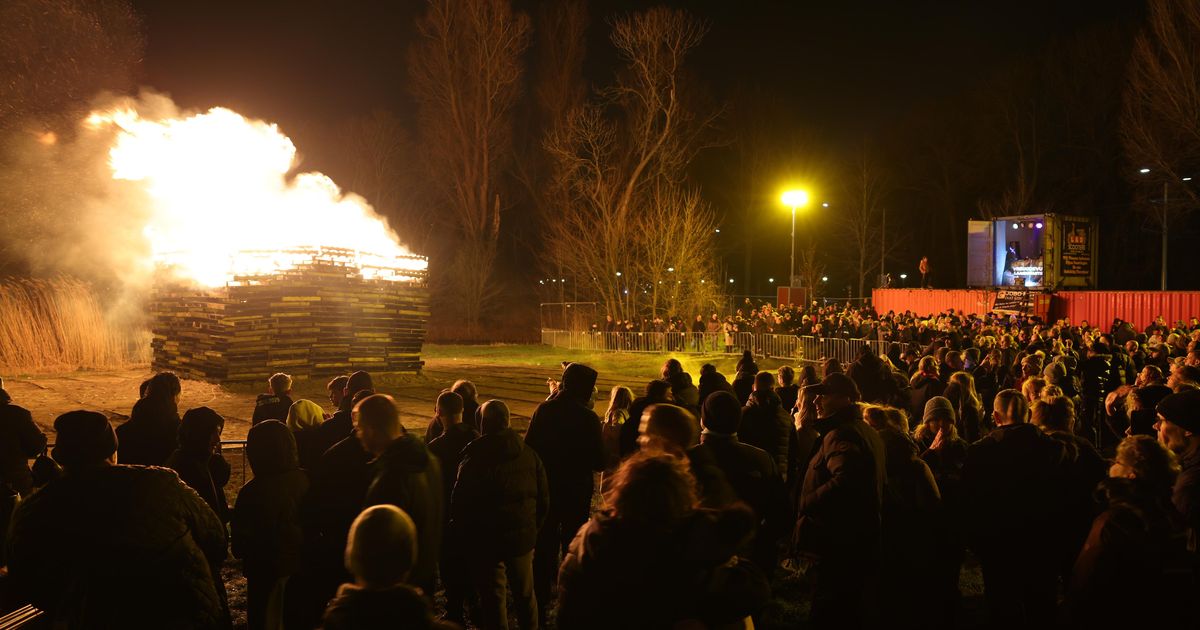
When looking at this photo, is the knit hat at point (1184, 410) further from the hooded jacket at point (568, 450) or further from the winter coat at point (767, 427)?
the hooded jacket at point (568, 450)

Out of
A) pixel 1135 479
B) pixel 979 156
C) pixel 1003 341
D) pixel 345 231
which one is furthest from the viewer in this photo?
pixel 979 156

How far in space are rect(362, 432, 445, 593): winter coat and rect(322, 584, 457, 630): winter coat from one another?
1584 mm

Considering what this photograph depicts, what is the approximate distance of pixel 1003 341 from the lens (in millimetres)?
12781

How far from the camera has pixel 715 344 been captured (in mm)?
30469

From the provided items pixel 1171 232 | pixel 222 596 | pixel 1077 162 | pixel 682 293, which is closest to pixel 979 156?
pixel 1077 162

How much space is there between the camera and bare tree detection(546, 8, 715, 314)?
120 ft

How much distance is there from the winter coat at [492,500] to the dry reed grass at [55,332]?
2035 cm

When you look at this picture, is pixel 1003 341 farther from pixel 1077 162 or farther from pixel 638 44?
pixel 1077 162

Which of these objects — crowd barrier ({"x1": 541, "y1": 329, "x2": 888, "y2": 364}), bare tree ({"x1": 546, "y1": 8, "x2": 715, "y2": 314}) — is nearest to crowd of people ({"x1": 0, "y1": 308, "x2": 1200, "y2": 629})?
crowd barrier ({"x1": 541, "y1": 329, "x2": 888, "y2": 364})

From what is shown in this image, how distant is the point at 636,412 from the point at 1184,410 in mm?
3613

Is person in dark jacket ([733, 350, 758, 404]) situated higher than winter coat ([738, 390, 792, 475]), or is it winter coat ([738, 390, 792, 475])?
person in dark jacket ([733, 350, 758, 404])

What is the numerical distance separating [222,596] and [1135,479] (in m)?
4.25

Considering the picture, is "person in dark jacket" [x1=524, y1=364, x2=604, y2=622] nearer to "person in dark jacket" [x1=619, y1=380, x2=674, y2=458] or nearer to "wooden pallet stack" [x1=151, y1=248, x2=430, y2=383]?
"person in dark jacket" [x1=619, y1=380, x2=674, y2=458]

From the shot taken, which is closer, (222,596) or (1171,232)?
(222,596)
